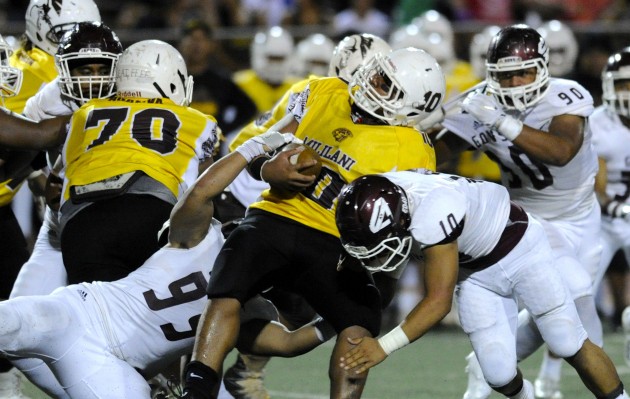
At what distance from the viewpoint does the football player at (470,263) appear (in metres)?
4.45

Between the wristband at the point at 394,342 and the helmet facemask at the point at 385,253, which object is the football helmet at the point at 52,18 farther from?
the wristband at the point at 394,342

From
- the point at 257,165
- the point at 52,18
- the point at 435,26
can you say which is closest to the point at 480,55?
the point at 435,26

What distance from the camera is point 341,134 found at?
4945mm

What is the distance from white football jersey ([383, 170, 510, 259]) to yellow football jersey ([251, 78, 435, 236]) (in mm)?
140

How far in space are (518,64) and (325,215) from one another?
5.00ft

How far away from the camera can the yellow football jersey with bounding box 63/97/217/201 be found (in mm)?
4984

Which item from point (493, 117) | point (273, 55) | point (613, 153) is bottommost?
point (273, 55)

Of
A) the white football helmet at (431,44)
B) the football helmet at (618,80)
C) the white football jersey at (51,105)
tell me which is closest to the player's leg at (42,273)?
the white football jersey at (51,105)

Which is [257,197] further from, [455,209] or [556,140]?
[455,209]

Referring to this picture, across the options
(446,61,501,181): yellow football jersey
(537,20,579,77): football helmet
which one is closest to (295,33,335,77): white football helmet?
(446,61,501,181): yellow football jersey

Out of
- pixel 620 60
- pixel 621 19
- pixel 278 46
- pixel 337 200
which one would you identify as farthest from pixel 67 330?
pixel 621 19

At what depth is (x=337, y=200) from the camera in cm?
457

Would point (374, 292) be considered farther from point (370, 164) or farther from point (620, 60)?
point (620, 60)

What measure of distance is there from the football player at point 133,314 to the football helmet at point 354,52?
Answer: 1.59 m
